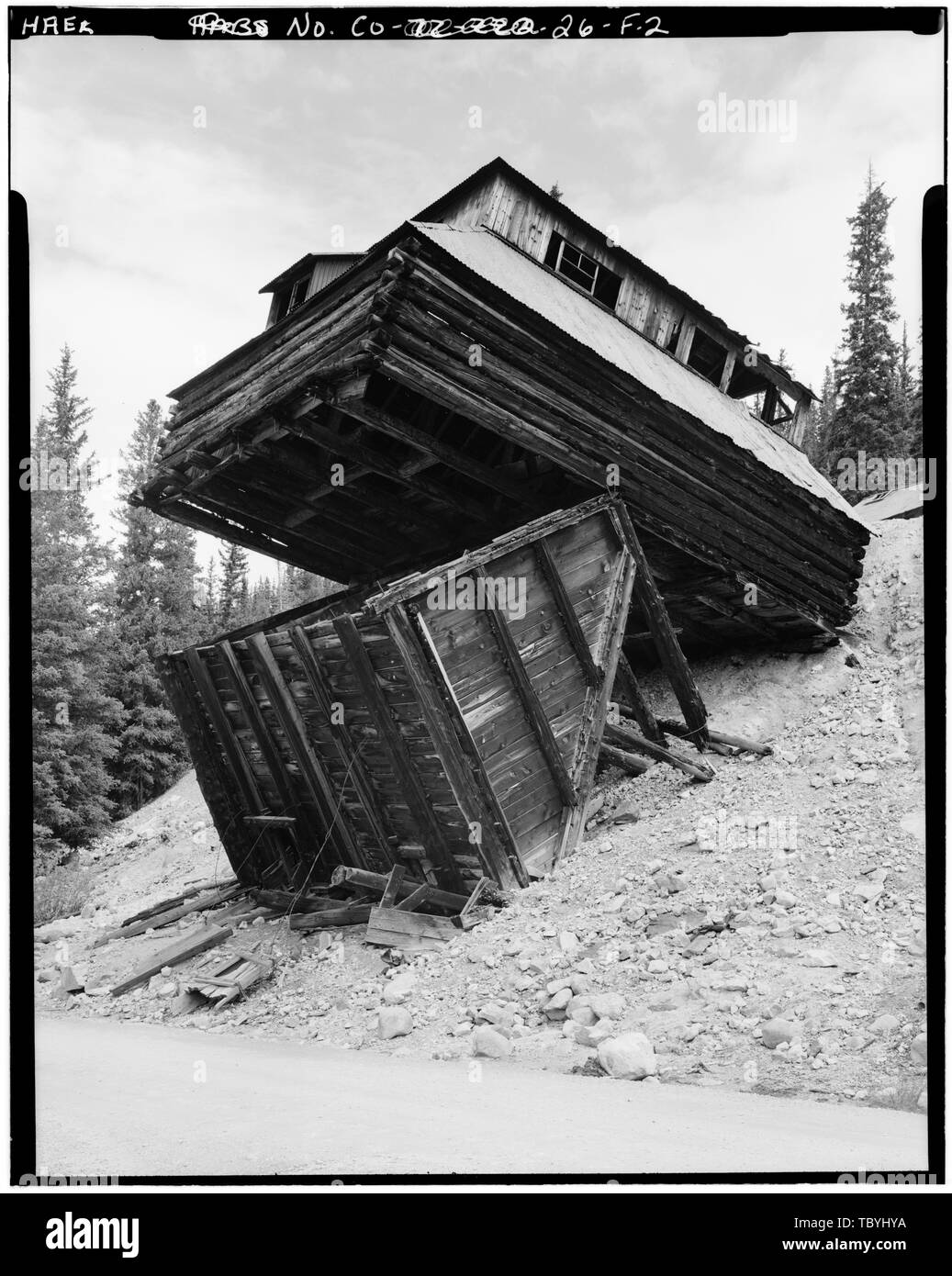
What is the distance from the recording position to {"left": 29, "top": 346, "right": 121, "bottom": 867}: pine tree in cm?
2023

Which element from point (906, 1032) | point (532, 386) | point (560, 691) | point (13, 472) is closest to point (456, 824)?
point (560, 691)

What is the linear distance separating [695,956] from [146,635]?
24909 mm

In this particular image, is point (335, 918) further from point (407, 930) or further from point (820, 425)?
point (820, 425)

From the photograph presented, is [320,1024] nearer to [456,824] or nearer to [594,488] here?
[456,824]

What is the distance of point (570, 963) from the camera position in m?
5.98

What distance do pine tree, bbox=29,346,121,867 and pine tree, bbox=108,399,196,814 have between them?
2339 mm

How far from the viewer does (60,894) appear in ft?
44.7

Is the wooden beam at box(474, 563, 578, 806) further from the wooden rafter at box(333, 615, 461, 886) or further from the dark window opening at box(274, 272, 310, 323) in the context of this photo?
the dark window opening at box(274, 272, 310, 323)

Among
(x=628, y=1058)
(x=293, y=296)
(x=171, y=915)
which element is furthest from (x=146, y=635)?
(x=628, y=1058)

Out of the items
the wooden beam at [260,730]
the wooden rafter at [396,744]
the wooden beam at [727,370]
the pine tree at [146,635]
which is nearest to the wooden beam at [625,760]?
the wooden rafter at [396,744]

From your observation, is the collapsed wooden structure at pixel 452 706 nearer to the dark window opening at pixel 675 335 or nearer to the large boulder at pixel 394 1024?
the large boulder at pixel 394 1024

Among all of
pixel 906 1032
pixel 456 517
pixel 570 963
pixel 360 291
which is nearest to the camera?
pixel 906 1032

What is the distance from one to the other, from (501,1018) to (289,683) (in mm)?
4595

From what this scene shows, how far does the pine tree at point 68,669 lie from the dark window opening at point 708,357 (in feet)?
47.9
